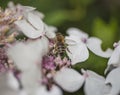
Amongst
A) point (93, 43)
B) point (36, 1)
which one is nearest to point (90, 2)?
point (36, 1)

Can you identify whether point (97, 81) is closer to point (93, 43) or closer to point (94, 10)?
point (93, 43)

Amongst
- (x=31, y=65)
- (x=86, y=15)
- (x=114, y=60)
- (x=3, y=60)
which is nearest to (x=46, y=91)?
(x=31, y=65)

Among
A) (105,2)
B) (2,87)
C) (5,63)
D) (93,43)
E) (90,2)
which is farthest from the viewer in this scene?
(105,2)

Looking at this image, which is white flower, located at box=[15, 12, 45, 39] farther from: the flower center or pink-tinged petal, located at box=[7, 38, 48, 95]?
pink-tinged petal, located at box=[7, 38, 48, 95]

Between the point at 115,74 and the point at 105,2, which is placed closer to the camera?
the point at 115,74

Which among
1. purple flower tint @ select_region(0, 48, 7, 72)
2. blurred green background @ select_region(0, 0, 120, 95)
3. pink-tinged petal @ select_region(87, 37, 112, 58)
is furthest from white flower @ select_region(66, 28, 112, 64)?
blurred green background @ select_region(0, 0, 120, 95)

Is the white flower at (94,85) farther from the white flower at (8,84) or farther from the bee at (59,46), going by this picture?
the white flower at (8,84)

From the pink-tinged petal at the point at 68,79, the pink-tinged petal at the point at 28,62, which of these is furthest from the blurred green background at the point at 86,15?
the pink-tinged petal at the point at 28,62
